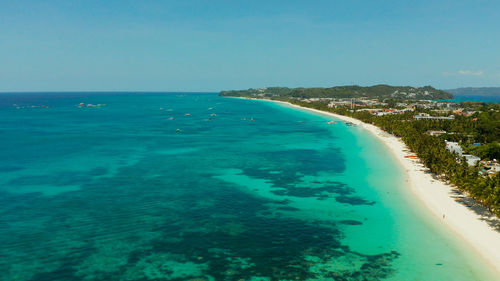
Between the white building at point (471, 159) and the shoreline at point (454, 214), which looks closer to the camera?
the shoreline at point (454, 214)

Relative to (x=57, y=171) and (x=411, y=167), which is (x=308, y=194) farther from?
(x=57, y=171)

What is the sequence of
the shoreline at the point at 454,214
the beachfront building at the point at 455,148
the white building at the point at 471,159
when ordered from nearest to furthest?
1. the shoreline at the point at 454,214
2. the white building at the point at 471,159
3. the beachfront building at the point at 455,148

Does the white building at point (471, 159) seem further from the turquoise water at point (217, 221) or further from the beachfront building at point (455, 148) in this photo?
the turquoise water at point (217, 221)

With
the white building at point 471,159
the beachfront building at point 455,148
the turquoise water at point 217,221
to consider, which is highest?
the beachfront building at point 455,148

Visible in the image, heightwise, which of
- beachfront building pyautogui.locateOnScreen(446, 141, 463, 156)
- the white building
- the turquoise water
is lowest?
the turquoise water

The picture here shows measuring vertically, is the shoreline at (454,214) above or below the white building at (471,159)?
below

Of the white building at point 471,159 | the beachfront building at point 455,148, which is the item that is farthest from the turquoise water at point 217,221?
the beachfront building at point 455,148

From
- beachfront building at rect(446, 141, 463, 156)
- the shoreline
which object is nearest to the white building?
beachfront building at rect(446, 141, 463, 156)

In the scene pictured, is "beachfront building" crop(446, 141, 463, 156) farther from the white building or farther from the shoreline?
the shoreline
